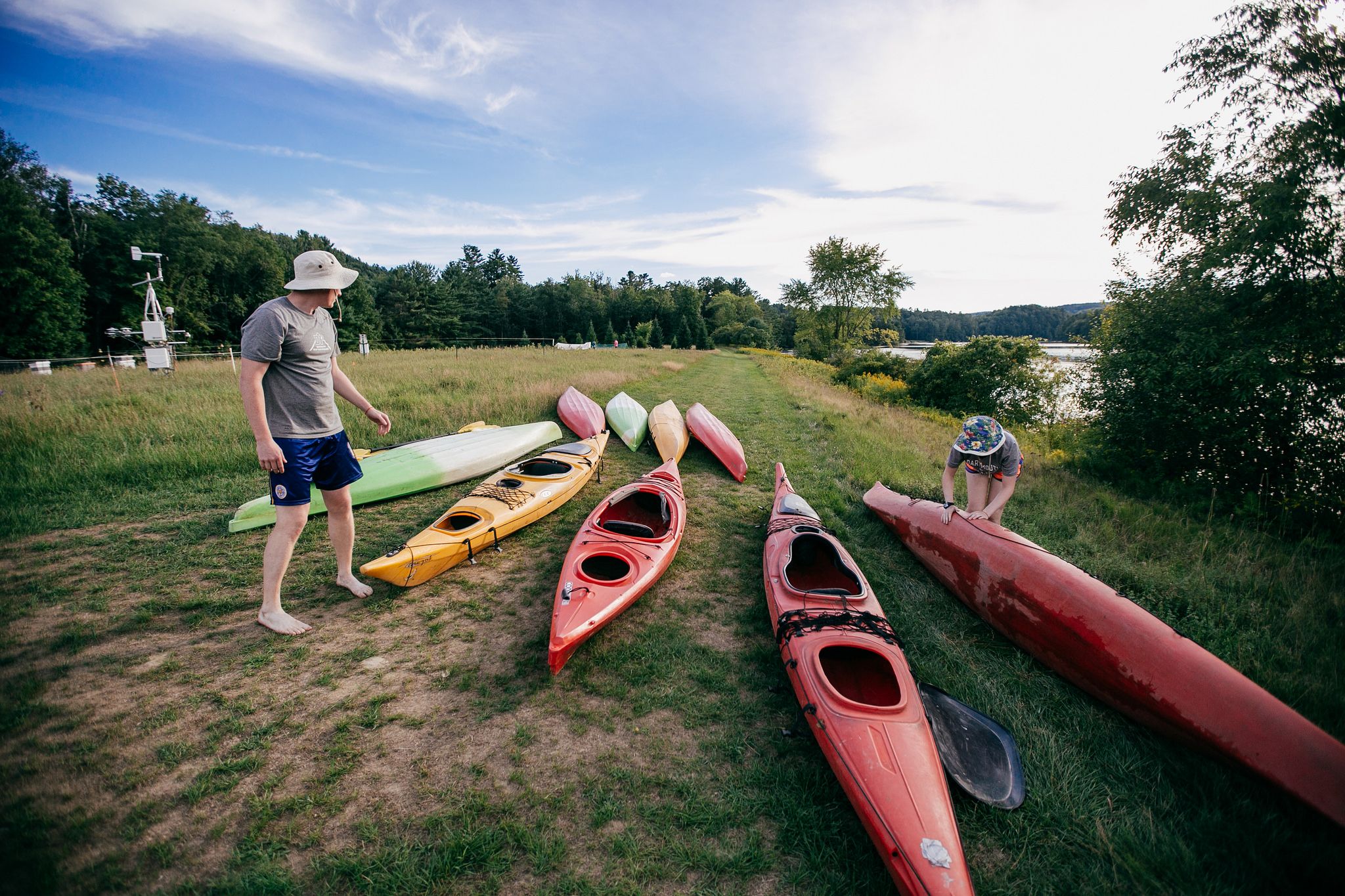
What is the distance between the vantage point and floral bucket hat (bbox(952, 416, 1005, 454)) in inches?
155

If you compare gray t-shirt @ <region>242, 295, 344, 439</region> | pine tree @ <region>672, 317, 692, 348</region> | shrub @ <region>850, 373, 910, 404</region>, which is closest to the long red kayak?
gray t-shirt @ <region>242, 295, 344, 439</region>

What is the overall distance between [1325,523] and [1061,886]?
717 centimetres

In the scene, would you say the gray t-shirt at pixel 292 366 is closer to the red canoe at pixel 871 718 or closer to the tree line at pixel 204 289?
the red canoe at pixel 871 718

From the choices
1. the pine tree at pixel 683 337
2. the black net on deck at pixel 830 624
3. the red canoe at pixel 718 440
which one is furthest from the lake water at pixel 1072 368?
the pine tree at pixel 683 337

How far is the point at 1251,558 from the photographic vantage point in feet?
15.1

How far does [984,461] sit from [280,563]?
18.2 ft

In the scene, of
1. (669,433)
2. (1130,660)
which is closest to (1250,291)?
(1130,660)

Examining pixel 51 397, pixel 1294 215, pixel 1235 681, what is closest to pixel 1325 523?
pixel 1294 215

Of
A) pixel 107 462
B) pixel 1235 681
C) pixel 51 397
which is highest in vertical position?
pixel 51 397

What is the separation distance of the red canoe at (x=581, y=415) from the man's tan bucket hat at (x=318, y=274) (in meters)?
5.12

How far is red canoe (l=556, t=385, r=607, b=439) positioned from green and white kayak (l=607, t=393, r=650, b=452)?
209 mm

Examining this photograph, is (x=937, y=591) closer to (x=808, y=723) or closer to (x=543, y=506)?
(x=808, y=723)

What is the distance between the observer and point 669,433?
7.66m

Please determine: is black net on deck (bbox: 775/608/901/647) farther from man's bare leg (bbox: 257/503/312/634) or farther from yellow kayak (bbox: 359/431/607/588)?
man's bare leg (bbox: 257/503/312/634)
